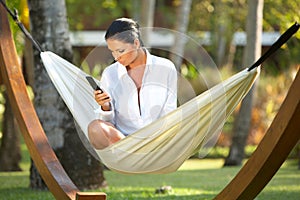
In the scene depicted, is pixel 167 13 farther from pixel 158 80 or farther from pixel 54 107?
pixel 158 80

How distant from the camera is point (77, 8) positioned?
1773 centimetres

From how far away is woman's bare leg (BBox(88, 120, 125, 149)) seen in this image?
4996 millimetres

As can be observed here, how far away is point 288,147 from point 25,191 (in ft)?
12.7

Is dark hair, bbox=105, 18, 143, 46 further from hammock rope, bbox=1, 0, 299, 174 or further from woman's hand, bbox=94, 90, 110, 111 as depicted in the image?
hammock rope, bbox=1, 0, 299, 174

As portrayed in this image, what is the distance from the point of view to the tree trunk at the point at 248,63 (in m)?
11.1

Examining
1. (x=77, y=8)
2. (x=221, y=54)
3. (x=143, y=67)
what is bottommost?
(x=221, y=54)

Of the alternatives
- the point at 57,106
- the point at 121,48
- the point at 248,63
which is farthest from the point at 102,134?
the point at 248,63

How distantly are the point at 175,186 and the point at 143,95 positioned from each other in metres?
3.14

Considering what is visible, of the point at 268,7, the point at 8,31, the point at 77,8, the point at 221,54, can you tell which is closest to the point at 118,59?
the point at 8,31

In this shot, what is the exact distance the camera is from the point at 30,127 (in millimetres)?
5805

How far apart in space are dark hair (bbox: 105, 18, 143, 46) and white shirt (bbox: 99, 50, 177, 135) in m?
0.17

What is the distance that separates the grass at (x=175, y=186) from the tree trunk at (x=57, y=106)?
29 centimetres

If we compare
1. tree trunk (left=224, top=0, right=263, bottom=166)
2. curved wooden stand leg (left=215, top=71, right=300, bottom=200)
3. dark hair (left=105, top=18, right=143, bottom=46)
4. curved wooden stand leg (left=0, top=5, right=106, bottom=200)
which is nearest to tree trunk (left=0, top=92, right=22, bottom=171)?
tree trunk (left=224, top=0, right=263, bottom=166)

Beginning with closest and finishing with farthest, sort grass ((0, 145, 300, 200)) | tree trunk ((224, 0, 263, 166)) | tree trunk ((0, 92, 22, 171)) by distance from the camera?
grass ((0, 145, 300, 200)), tree trunk ((0, 92, 22, 171)), tree trunk ((224, 0, 263, 166))
